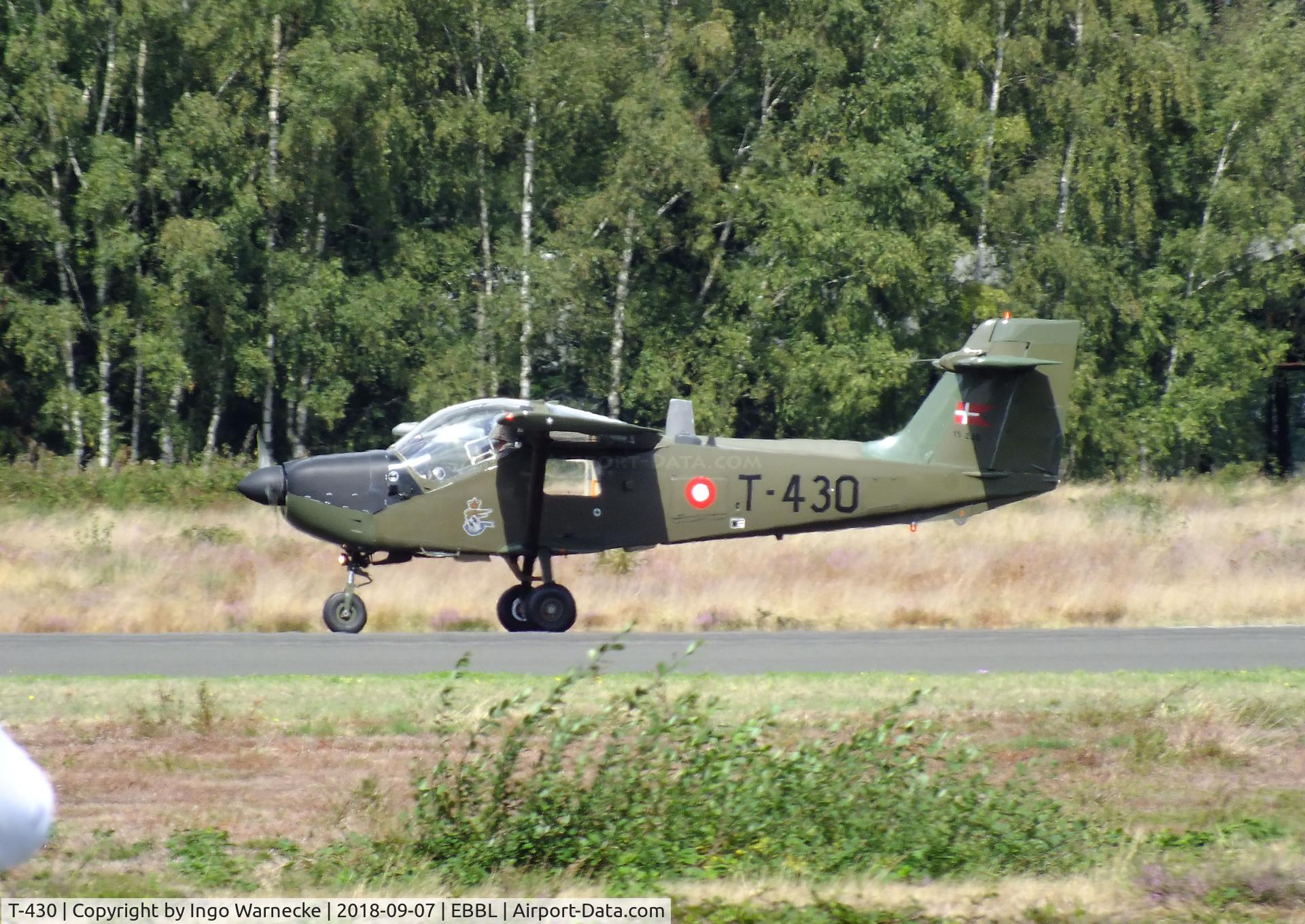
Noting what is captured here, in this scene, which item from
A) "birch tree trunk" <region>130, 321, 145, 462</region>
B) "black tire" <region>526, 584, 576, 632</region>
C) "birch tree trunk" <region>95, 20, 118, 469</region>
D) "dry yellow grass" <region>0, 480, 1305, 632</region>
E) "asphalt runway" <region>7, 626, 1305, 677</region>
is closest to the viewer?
"asphalt runway" <region>7, 626, 1305, 677</region>

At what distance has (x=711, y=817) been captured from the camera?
21.0ft

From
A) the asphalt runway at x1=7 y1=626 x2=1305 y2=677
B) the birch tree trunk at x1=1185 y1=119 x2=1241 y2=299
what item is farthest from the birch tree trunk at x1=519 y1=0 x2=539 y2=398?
the asphalt runway at x1=7 y1=626 x2=1305 y2=677

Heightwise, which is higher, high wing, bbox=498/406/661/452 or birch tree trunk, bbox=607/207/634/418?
birch tree trunk, bbox=607/207/634/418

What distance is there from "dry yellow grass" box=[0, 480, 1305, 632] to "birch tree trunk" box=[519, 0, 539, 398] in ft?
31.8

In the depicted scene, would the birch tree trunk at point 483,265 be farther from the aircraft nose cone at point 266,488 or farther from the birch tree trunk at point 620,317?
the aircraft nose cone at point 266,488

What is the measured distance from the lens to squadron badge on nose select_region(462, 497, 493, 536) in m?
15.4

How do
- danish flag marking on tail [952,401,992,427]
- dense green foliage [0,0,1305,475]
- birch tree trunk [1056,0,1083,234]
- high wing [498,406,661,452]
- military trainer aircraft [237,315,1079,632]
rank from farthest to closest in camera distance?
birch tree trunk [1056,0,1083,234] → dense green foliage [0,0,1305,475] → danish flag marking on tail [952,401,992,427] → military trainer aircraft [237,315,1079,632] → high wing [498,406,661,452]

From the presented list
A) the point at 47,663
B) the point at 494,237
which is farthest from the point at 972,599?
the point at 494,237

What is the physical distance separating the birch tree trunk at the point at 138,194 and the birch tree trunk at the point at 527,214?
7526 mm

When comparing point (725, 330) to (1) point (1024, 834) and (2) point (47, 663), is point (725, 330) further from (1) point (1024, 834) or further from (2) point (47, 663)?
(1) point (1024, 834)

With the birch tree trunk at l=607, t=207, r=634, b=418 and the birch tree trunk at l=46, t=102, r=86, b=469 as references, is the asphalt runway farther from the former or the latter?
the birch tree trunk at l=607, t=207, r=634, b=418

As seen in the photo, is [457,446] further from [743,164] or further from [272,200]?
[743,164]

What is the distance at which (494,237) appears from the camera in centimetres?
3331

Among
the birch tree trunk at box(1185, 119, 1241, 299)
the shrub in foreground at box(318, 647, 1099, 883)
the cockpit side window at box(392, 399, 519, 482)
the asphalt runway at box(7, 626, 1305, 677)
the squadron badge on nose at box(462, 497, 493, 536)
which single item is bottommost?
the asphalt runway at box(7, 626, 1305, 677)
